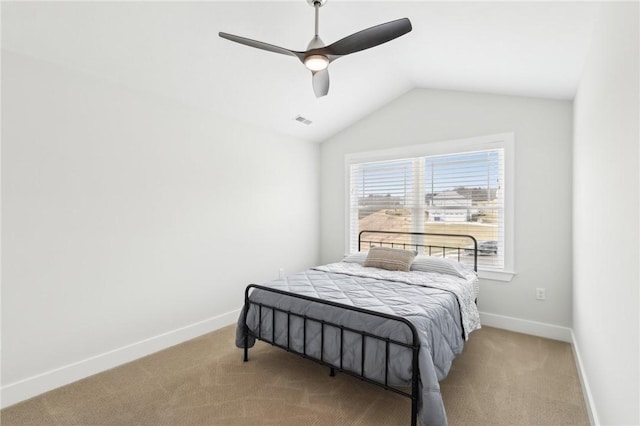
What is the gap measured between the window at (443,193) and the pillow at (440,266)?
0.60 m

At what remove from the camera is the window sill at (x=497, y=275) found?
3529mm

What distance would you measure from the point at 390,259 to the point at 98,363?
282 centimetres

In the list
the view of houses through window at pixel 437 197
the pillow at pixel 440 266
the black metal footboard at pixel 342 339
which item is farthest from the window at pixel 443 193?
the black metal footboard at pixel 342 339

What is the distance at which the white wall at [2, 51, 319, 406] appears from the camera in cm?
227

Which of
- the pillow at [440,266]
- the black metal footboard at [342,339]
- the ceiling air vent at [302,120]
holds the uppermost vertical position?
the ceiling air vent at [302,120]

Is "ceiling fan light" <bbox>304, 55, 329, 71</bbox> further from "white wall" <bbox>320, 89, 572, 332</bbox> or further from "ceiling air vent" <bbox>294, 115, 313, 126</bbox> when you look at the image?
"white wall" <bbox>320, 89, 572, 332</bbox>

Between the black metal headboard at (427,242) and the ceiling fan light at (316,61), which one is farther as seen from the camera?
the black metal headboard at (427,242)

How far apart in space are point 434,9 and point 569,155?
2.05 meters

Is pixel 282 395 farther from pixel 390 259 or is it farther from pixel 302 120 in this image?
pixel 302 120

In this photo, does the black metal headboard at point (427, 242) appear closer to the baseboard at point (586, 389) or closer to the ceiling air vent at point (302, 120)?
the baseboard at point (586, 389)

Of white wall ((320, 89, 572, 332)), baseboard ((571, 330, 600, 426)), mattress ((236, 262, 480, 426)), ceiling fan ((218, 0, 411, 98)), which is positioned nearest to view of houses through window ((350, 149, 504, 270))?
white wall ((320, 89, 572, 332))

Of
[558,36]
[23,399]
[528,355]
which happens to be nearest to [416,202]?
[528,355]

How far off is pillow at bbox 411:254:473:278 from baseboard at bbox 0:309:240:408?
226 centimetres

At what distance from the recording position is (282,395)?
231 cm
